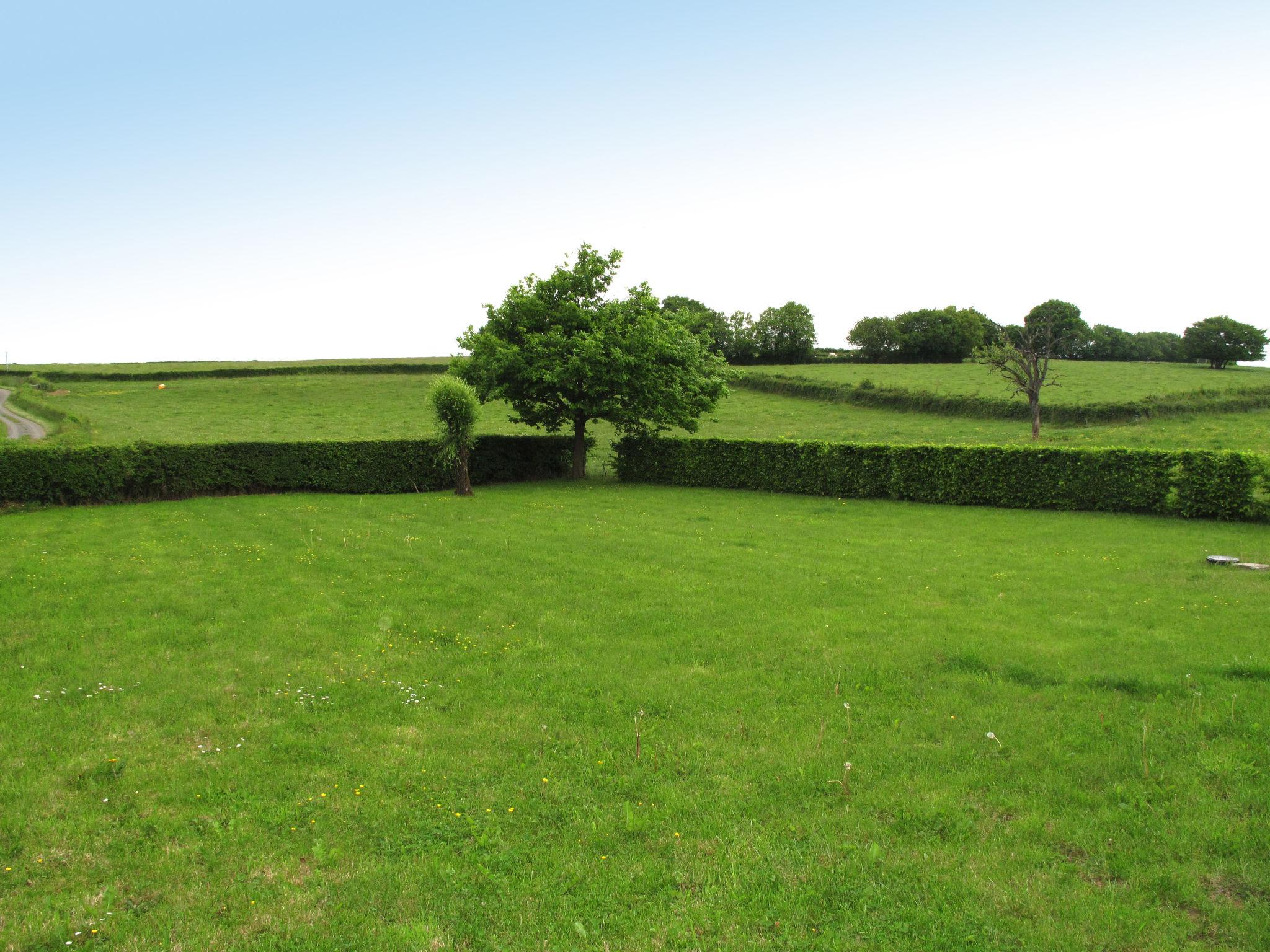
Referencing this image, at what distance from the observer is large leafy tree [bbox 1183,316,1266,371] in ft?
245

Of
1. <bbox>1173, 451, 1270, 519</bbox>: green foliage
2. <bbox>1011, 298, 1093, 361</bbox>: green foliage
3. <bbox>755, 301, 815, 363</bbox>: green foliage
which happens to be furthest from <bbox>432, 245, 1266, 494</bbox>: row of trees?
<bbox>1011, 298, 1093, 361</bbox>: green foliage

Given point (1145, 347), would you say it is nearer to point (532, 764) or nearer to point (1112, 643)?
point (1112, 643)

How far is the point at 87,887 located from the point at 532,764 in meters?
3.81

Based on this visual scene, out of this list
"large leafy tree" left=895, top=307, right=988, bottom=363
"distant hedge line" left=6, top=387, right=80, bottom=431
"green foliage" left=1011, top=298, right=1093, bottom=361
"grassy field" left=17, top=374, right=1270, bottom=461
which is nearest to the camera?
"grassy field" left=17, top=374, right=1270, bottom=461

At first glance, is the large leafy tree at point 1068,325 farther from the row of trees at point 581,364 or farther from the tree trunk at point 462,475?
the tree trunk at point 462,475

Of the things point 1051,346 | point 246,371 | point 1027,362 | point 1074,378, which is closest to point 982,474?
point 1027,362

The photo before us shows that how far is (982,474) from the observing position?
2812cm

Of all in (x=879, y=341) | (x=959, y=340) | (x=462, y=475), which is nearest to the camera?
(x=462, y=475)

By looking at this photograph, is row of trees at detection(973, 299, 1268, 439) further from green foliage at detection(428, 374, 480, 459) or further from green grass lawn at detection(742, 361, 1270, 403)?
green foliage at detection(428, 374, 480, 459)

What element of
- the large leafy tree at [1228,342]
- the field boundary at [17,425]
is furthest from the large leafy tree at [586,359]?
the large leafy tree at [1228,342]

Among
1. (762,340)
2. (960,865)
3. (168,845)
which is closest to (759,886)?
(960,865)

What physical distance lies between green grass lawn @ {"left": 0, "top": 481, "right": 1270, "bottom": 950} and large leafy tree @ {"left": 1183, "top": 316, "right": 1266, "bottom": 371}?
76.1 m

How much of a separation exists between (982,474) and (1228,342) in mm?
66588

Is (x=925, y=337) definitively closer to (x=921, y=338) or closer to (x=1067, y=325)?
(x=921, y=338)
